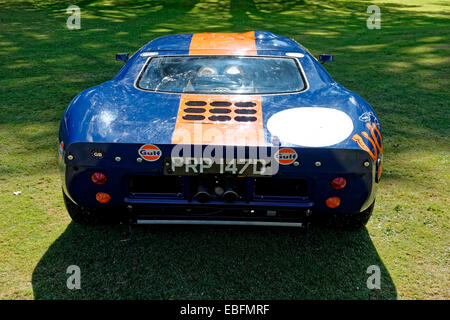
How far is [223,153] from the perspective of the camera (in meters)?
2.30

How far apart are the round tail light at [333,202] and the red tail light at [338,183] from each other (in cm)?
7

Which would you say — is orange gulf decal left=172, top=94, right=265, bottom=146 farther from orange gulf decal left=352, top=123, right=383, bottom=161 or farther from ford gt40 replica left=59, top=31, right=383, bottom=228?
orange gulf decal left=352, top=123, right=383, bottom=161

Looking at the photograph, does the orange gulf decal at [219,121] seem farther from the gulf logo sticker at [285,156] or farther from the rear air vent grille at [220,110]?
the gulf logo sticker at [285,156]

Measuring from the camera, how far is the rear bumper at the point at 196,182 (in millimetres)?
2354

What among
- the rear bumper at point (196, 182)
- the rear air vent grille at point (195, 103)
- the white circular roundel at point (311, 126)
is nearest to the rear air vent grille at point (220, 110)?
the rear air vent grille at point (195, 103)

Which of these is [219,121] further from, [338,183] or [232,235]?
[232,235]

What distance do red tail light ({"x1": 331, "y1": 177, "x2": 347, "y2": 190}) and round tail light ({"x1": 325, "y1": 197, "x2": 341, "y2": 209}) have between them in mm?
74

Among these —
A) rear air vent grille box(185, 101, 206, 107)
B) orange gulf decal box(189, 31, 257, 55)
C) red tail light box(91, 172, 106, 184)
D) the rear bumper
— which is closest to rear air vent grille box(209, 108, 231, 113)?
rear air vent grille box(185, 101, 206, 107)

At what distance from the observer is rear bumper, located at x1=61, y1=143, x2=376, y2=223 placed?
2.35 m

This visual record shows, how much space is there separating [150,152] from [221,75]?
1.15 metres

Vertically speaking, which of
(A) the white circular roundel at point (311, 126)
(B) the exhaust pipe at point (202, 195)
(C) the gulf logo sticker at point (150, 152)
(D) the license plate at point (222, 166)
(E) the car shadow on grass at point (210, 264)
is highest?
(A) the white circular roundel at point (311, 126)

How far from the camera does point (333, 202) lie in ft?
8.13
